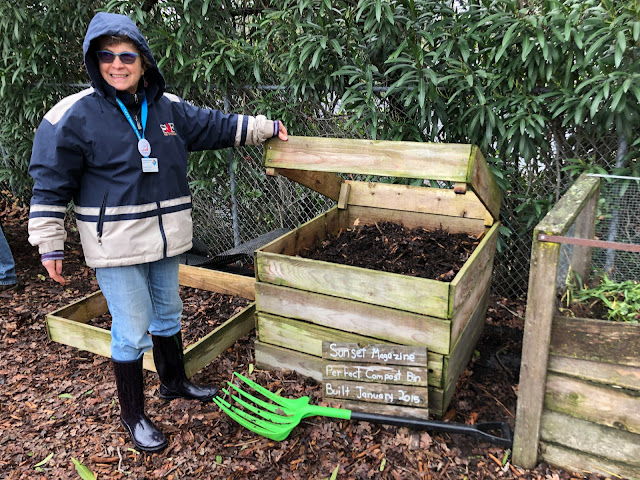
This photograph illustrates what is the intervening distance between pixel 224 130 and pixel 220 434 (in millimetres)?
1452

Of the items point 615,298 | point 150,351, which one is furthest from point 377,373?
point 150,351

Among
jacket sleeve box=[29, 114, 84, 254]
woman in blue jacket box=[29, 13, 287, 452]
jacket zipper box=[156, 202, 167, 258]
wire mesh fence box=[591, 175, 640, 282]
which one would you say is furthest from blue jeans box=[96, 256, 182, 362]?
wire mesh fence box=[591, 175, 640, 282]

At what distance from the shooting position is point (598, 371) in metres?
1.74

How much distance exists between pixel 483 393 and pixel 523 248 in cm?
121

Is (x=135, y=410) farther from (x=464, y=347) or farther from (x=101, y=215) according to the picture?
(x=464, y=347)

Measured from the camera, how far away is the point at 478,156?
1.99 m

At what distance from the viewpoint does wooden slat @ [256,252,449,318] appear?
2062 millimetres

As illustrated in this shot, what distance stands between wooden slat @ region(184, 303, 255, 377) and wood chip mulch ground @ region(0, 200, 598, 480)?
75 mm

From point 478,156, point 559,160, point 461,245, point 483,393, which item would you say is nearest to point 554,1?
point 559,160

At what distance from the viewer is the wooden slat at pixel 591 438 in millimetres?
1771

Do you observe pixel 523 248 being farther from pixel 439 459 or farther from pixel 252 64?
pixel 252 64

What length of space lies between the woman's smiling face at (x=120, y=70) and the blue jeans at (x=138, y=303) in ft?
2.45

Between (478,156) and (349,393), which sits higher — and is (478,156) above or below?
above

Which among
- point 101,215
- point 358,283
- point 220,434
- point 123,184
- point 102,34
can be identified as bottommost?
point 220,434
